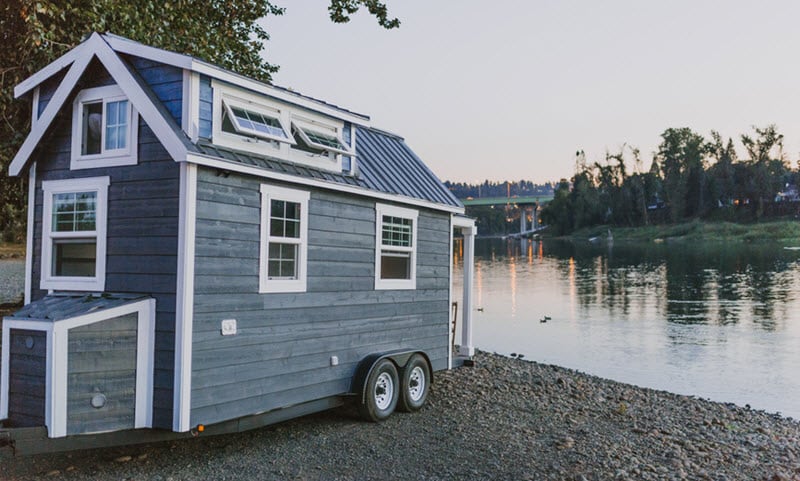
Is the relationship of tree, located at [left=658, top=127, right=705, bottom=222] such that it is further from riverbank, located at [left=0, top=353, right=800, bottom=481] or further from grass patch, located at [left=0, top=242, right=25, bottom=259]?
riverbank, located at [left=0, top=353, right=800, bottom=481]

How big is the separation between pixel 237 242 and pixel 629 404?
895 centimetres

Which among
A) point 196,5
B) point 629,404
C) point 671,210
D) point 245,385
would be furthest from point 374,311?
point 671,210

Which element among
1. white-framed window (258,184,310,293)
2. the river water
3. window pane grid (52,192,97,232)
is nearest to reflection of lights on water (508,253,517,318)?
the river water

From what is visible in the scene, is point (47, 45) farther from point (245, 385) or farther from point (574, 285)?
point (574, 285)

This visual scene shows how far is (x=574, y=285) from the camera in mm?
48906

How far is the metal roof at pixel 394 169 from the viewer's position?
35.8ft

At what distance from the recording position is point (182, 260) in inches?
291

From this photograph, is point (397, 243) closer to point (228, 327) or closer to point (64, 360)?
point (228, 327)

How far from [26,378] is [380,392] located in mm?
4856

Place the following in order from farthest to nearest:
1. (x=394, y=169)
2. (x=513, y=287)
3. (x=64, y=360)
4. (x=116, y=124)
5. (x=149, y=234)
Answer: (x=513, y=287), (x=394, y=169), (x=116, y=124), (x=149, y=234), (x=64, y=360)

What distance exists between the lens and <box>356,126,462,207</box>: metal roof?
10.9 m

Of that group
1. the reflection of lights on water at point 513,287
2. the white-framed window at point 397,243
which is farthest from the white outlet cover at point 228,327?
the reflection of lights on water at point 513,287

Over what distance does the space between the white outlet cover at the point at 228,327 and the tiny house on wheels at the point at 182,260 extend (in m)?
0.02

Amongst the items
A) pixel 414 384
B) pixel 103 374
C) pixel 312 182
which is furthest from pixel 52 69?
pixel 414 384
